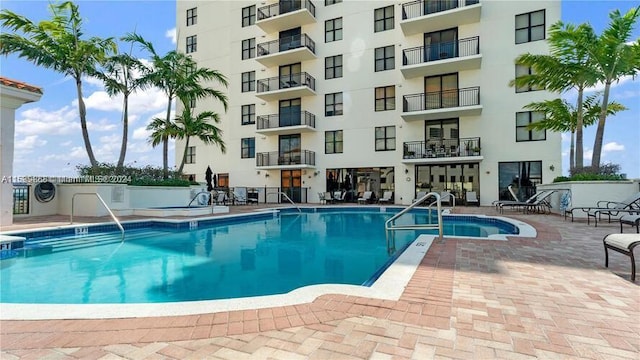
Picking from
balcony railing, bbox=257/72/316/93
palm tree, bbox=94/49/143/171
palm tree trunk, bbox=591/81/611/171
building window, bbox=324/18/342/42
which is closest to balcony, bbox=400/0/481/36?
building window, bbox=324/18/342/42

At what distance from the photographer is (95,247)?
23.9ft

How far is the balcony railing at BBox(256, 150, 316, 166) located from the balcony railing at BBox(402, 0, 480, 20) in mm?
9766

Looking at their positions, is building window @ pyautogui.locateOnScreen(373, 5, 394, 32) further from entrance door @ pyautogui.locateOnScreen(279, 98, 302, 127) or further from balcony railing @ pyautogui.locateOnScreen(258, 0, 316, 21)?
entrance door @ pyautogui.locateOnScreen(279, 98, 302, 127)

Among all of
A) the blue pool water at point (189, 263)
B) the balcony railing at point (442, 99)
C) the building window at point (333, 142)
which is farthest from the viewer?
the building window at point (333, 142)

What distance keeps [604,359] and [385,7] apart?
21463mm

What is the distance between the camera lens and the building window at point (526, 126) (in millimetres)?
16094

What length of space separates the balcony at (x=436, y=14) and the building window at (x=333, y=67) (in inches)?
173

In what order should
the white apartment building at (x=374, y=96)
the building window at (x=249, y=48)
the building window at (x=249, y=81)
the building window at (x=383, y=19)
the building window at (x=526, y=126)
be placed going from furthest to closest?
the building window at (x=249, y=48) → the building window at (x=249, y=81) → the building window at (x=383, y=19) → the white apartment building at (x=374, y=96) → the building window at (x=526, y=126)

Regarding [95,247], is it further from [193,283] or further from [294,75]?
[294,75]

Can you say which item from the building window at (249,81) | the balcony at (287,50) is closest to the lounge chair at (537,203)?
the balcony at (287,50)

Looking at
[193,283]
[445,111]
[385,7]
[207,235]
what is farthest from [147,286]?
[385,7]

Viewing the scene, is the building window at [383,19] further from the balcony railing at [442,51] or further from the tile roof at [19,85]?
the tile roof at [19,85]

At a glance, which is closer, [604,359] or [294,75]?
[604,359]

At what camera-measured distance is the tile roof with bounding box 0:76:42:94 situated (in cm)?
869
